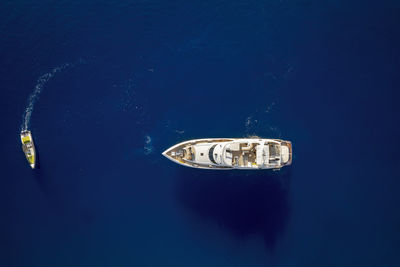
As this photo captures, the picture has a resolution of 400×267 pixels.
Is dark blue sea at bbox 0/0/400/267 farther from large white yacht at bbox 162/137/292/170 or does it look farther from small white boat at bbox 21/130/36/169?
large white yacht at bbox 162/137/292/170

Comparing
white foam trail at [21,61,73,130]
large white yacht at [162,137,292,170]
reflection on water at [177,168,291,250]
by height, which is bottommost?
reflection on water at [177,168,291,250]

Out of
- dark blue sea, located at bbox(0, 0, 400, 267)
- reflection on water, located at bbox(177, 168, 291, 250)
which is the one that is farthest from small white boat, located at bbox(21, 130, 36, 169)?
reflection on water, located at bbox(177, 168, 291, 250)

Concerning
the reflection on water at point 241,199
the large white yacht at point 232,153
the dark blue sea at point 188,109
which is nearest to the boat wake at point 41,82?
the dark blue sea at point 188,109

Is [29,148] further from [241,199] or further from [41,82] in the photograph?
[241,199]

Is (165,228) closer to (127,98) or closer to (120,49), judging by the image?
(127,98)

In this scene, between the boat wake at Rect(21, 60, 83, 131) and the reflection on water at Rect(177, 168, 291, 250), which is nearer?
the boat wake at Rect(21, 60, 83, 131)

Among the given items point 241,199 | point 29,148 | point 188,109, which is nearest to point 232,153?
point 241,199
